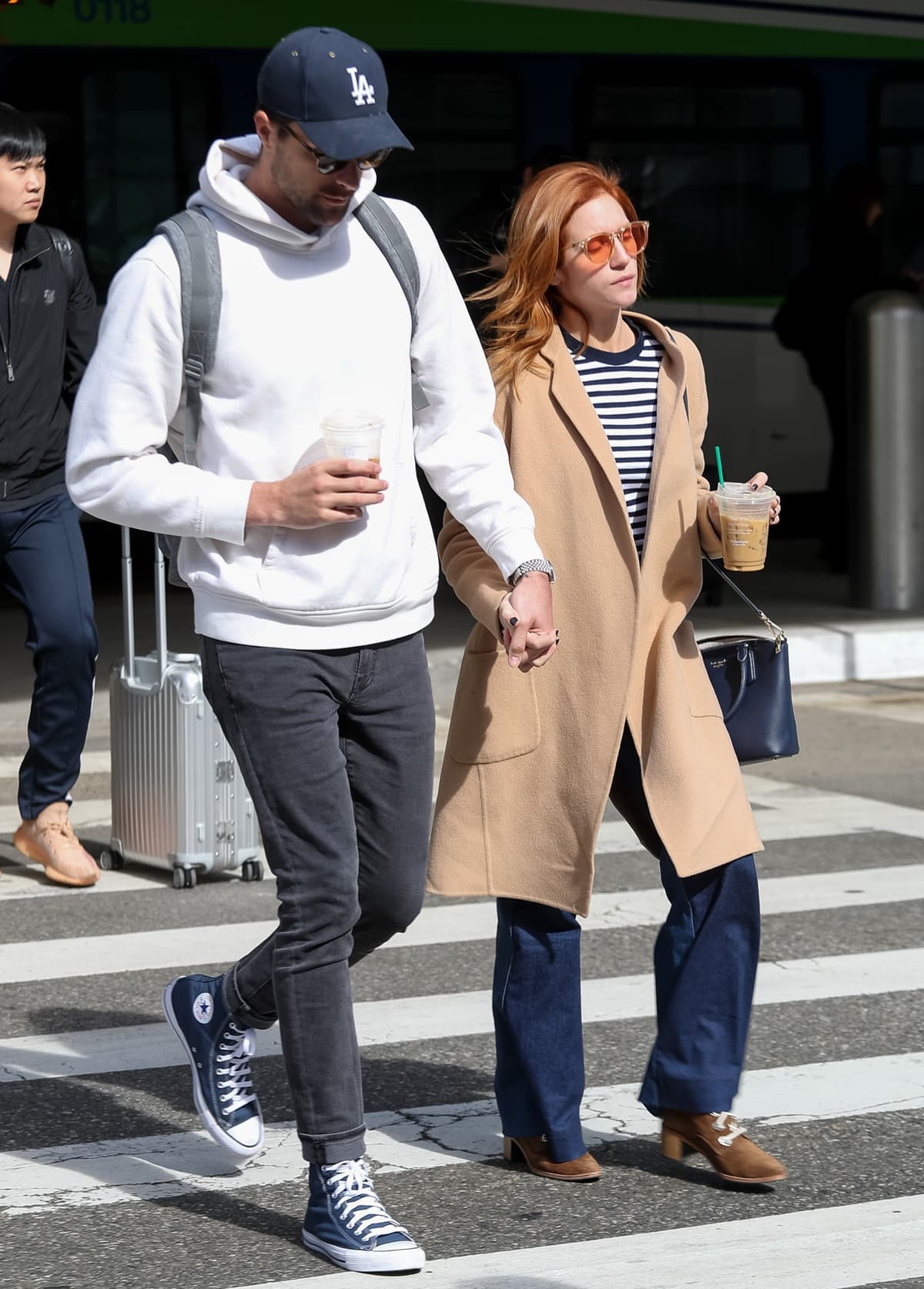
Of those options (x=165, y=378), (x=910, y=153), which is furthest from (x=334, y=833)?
(x=910, y=153)

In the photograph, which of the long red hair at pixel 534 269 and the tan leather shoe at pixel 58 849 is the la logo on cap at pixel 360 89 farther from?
the tan leather shoe at pixel 58 849

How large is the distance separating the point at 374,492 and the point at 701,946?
1074mm

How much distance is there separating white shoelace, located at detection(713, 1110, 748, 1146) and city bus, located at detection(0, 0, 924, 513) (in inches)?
330

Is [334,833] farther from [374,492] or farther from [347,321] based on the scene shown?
[347,321]

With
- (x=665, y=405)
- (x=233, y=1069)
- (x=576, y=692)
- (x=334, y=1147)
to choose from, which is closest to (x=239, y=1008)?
(x=233, y=1069)

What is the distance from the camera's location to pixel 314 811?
340 cm

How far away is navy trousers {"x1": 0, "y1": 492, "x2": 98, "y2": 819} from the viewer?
5984 millimetres

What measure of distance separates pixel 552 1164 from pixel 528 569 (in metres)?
1.09

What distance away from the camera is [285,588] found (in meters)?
3.39

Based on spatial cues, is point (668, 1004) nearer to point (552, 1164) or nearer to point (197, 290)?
point (552, 1164)

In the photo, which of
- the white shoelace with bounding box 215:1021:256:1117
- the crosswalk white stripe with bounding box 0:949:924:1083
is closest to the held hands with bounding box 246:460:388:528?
the white shoelace with bounding box 215:1021:256:1117

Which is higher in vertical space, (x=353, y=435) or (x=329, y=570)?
(x=353, y=435)

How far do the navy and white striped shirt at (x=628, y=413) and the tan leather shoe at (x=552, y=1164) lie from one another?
1.09 m

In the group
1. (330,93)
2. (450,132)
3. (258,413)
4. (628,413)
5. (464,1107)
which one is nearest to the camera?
(330,93)
